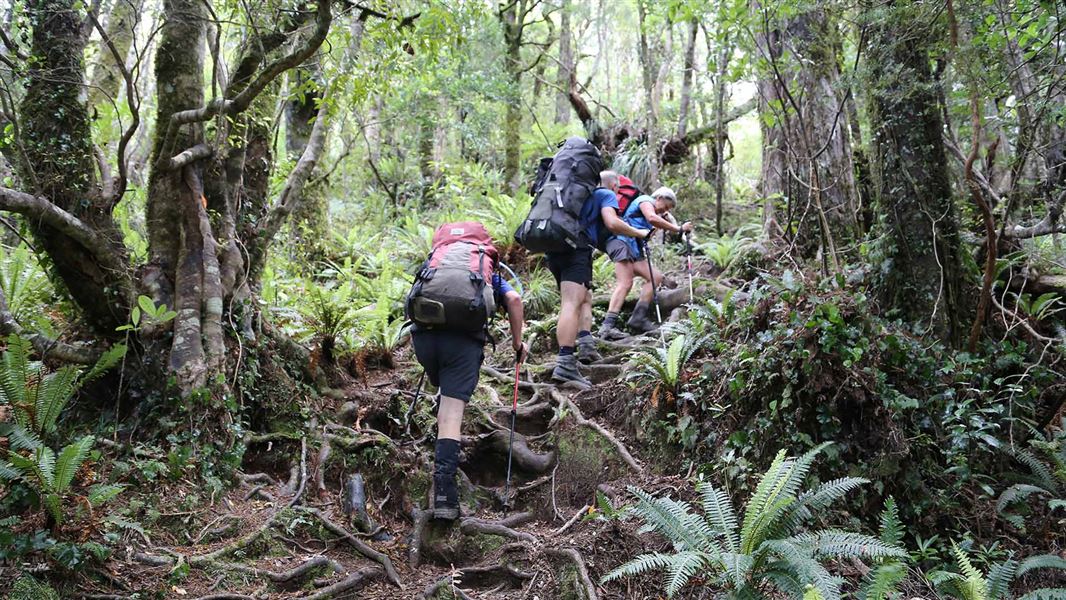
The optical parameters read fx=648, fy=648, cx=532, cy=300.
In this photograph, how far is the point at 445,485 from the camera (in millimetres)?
4922

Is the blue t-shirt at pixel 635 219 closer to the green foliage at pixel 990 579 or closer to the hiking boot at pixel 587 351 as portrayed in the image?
the hiking boot at pixel 587 351

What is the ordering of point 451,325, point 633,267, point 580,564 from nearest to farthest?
point 580,564, point 451,325, point 633,267

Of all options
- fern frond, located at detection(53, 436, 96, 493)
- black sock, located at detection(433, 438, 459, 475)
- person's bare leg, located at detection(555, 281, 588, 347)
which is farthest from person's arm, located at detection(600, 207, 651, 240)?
fern frond, located at detection(53, 436, 96, 493)

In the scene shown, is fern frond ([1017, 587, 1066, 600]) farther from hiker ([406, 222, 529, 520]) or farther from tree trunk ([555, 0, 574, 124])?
tree trunk ([555, 0, 574, 124])

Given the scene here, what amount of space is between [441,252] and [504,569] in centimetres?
240

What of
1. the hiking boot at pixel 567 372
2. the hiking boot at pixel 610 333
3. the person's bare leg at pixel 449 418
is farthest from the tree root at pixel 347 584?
the hiking boot at pixel 610 333

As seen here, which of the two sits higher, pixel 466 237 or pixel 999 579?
pixel 466 237

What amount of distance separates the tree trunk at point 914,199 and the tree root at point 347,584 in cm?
486

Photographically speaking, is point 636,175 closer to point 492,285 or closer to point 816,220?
point 816,220

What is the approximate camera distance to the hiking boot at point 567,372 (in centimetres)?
686

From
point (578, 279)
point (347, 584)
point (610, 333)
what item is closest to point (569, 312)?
point (578, 279)

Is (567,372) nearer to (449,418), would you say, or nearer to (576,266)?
(576,266)

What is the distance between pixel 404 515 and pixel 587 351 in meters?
2.84

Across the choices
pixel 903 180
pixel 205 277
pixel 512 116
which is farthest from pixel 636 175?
pixel 205 277
